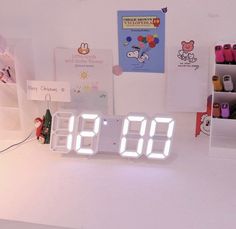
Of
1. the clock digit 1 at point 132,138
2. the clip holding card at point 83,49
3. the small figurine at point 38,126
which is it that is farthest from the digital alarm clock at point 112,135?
the clip holding card at point 83,49

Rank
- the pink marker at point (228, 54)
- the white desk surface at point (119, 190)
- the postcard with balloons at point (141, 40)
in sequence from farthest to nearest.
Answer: the postcard with balloons at point (141, 40), the pink marker at point (228, 54), the white desk surface at point (119, 190)

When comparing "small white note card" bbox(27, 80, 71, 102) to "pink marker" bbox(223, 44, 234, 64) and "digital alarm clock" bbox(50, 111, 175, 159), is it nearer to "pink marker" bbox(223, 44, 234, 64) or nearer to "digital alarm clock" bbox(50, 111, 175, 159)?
"digital alarm clock" bbox(50, 111, 175, 159)

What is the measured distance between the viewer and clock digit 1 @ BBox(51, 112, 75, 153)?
3.51 ft

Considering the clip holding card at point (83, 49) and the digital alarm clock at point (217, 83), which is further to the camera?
the clip holding card at point (83, 49)

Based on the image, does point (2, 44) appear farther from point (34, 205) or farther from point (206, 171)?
point (206, 171)

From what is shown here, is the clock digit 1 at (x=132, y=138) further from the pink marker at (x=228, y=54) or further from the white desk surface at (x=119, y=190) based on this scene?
the pink marker at (x=228, y=54)

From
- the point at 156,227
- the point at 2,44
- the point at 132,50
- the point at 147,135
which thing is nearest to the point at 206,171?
the point at 147,135

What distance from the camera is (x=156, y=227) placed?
2.50 ft

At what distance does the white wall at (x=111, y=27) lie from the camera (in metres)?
1.09

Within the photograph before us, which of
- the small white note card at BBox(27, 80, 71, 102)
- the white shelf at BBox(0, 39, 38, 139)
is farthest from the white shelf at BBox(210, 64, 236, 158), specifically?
the white shelf at BBox(0, 39, 38, 139)

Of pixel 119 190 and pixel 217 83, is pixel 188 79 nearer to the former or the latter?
pixel 217 83

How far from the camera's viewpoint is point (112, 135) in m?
1.06

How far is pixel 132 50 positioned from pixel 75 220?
565 millimetres

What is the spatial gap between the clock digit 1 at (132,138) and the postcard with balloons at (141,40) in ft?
0.64
